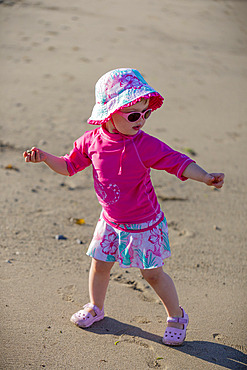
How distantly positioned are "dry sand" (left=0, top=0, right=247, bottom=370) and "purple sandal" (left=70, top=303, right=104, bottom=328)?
0.04 m

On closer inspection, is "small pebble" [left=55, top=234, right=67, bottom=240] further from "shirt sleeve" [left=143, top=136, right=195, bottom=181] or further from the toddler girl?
"shirt sleeve" [left=143, top=136, right=195, bottom=181]

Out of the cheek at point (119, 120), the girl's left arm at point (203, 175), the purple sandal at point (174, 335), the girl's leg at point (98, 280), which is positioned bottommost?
the purple sandal at point (174, 335)

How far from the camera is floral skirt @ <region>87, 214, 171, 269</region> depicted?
2.65 metres

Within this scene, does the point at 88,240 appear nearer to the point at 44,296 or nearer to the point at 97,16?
the point at 44,296

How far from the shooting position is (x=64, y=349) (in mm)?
2586

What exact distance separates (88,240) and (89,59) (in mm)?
4995

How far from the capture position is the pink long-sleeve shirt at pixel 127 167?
100 inches

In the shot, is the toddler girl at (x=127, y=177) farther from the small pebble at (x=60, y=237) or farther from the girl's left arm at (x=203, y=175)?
the small pebble at (x=60, y=237)

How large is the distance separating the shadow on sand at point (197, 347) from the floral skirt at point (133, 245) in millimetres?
435

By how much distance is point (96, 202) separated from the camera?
4.43m

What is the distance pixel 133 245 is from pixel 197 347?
700 mm

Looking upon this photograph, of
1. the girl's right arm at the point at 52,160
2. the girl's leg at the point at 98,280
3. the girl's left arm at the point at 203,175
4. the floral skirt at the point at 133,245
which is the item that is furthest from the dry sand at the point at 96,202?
the girl's left arm at the point at 203,175

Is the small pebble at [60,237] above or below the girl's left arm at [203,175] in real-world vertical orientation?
below

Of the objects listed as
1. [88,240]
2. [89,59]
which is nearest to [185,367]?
[88,240]
